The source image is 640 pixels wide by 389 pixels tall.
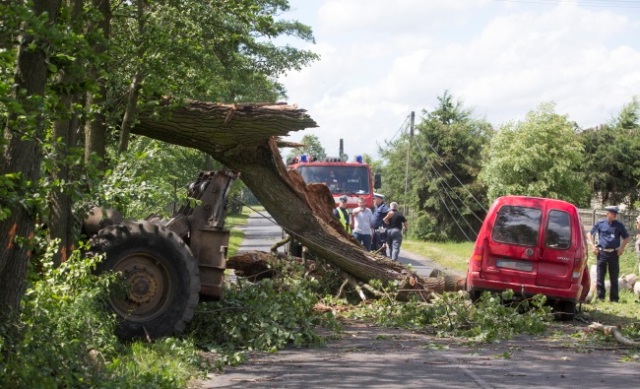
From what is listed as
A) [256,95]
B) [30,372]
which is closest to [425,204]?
[256,95]

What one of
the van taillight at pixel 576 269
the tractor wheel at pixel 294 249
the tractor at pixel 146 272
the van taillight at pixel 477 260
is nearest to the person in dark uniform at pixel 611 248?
the van taillight at pixel 576 269

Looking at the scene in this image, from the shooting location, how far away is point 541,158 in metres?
37.4

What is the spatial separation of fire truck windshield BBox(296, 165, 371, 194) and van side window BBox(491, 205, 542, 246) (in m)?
11.5

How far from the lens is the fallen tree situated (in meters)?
13.6

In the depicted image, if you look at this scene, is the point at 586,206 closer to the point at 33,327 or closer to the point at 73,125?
the point at 73,125

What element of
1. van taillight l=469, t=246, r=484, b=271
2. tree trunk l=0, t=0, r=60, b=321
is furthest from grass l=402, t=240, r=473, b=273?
tree trunk l=0, t=0, r=60, b=321

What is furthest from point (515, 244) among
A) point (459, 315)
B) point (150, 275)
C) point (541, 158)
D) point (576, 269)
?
point (541, 158)

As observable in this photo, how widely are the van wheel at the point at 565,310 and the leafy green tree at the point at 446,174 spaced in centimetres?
2930

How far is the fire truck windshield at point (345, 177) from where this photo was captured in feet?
89.0

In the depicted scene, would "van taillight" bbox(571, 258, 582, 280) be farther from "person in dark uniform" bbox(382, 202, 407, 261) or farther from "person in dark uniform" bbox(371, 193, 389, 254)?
"person in dark uniform" bbox(371, 193, 389, 254)

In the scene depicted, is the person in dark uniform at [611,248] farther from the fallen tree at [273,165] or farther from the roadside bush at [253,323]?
the roadside bush at [253,323]

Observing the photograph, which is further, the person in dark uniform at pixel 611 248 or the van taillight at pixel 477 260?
the person in dark uniform at pixel 611 248

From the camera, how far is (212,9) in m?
13.1

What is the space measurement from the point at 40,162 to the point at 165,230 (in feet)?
12.3
